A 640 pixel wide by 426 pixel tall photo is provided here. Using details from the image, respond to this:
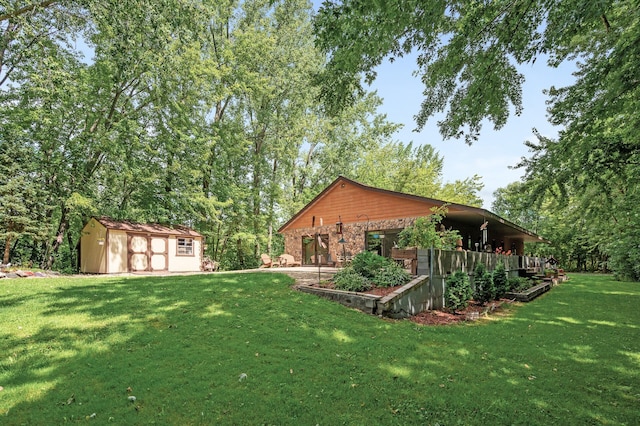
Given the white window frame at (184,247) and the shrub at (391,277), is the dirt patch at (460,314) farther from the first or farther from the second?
the white window frame at (184,247)

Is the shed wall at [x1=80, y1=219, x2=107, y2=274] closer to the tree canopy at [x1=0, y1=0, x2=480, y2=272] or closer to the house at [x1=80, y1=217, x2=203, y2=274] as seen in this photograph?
the house at [x1=80, y1=217, x2=203, y2=274]

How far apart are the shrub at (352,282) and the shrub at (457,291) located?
2.23 metres

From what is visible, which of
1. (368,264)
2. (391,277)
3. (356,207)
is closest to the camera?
(391,277)

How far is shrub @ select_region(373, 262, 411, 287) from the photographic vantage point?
336 inches

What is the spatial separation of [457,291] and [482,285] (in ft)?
5.03

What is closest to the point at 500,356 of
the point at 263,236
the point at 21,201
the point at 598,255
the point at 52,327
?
the point at 52,327

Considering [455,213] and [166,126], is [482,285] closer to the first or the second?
[455,213]

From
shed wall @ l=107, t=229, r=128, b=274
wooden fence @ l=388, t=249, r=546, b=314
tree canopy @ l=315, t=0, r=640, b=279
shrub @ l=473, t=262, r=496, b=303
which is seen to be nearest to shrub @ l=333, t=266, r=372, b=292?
wooden fence @ l=388, t=249, r=546, b=314

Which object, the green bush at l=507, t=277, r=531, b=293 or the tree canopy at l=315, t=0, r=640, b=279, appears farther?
the green bush at l=507, t=277, r=531, b=293

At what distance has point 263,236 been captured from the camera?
26.4 meters

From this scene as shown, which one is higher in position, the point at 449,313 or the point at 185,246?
the point at 185,246

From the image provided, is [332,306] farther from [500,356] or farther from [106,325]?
[106,325]

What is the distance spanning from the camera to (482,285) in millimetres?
9766

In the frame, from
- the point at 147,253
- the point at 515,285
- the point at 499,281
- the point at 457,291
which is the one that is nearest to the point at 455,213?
the point at 499,281
